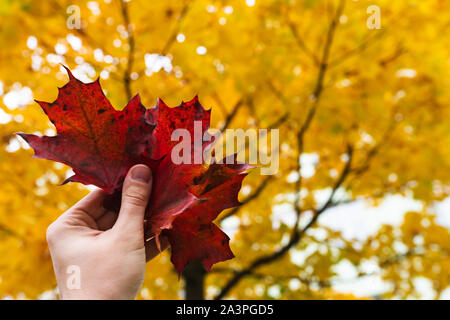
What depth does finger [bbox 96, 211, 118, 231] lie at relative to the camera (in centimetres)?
88

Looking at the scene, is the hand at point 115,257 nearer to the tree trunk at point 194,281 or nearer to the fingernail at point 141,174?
the fingernail at point 141,174

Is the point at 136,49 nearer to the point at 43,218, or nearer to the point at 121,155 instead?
the point at 43,218

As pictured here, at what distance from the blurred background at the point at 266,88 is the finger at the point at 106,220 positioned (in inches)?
44.2

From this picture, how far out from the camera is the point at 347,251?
2480 mm

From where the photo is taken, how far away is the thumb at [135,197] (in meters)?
0.67

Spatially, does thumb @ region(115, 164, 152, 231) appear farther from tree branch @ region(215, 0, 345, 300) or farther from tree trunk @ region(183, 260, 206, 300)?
tree trunk @ region(183, 260, 206, 300)

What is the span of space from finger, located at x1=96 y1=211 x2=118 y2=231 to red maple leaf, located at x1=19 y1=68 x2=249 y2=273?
212 millimetres

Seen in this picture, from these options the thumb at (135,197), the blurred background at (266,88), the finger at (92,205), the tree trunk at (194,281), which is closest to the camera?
the thumb at (135,197)

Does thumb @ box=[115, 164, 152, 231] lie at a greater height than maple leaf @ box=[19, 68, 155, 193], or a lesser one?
lesser

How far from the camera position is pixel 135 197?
685 millimetres

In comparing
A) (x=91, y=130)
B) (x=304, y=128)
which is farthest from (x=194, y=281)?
(x=91, y=130)

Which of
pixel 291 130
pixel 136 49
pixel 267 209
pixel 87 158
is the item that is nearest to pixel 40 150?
pixel 87 158

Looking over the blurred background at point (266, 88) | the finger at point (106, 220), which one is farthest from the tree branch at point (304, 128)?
the finger at point (106, 220)

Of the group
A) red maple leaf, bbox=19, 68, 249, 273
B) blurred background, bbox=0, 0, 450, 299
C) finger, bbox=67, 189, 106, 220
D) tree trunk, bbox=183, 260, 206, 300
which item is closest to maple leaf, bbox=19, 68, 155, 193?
red maple leaf, bbox=19, 68, 249, 273
